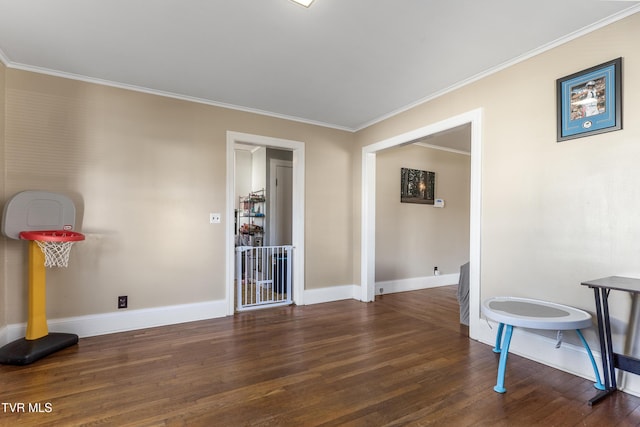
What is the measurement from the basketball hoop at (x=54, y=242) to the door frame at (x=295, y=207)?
1440 millimetres

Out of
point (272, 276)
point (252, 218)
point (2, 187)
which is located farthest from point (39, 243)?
point (252, 218)

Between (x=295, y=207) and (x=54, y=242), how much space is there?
→ 254 cm

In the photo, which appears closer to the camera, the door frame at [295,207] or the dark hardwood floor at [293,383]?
the dark hardwood floor at [293,383]

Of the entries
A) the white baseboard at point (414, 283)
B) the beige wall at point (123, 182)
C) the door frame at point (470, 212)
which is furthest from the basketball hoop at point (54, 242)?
the white baseboard at point (414, 283)

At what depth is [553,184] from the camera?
238 centimetres

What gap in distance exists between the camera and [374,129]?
4262mm

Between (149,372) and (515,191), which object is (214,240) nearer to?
(149,372)

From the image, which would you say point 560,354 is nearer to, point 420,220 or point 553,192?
point 553,192

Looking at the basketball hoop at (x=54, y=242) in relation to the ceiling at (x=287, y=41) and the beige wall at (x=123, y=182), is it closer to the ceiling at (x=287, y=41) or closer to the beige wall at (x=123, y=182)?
the beige wall at (x=123, y=182)

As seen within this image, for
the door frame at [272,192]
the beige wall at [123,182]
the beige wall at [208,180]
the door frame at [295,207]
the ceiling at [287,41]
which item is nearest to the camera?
the ceiling at [287,41]

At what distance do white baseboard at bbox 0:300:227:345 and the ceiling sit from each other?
Result: 234 cm

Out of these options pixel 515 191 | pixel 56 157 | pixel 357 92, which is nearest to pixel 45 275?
pixel 56 157

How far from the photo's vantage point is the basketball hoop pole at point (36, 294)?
2578 mm

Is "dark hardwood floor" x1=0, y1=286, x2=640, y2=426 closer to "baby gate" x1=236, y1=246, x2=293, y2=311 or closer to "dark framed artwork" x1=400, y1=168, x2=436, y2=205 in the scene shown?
"baby gate" x1=236, y1=246, x2=293, y2=311
